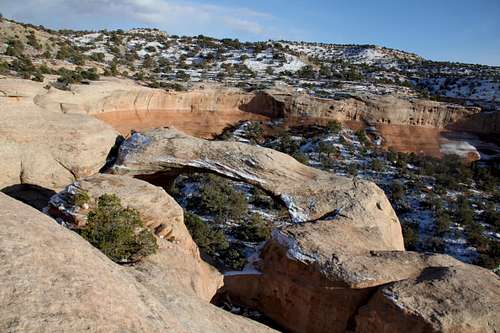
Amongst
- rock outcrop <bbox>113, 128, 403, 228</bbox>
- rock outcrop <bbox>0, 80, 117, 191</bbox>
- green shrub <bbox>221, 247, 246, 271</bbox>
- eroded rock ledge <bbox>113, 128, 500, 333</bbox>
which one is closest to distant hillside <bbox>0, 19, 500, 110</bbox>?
rock outcrop <bbox>0, 80, 117, 191</bbox>

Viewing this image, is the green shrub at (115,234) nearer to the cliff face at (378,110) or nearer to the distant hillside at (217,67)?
the distant hillside at (217,67)

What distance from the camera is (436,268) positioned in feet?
24.0

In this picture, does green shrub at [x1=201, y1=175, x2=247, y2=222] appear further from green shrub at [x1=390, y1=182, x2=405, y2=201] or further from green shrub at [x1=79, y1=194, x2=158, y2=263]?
green shrub at [x1=79, y1=194, x2=158, y2=263]

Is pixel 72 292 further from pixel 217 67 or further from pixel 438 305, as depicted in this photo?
pixel 217 67

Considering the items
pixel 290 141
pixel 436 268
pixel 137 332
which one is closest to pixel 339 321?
pixel 436 268

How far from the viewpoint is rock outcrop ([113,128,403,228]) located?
10.2m

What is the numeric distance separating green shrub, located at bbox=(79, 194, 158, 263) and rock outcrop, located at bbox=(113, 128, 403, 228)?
130 inches

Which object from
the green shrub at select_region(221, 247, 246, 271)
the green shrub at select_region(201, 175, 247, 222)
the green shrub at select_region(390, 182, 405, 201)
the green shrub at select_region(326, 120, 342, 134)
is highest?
the green shrub at select_region(326, 120, 342, 134)

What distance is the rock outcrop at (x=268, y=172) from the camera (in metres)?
10.2

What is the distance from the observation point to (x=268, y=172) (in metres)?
11.0

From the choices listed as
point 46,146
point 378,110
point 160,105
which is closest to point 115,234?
point 46,146

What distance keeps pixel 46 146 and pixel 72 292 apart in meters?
8.83

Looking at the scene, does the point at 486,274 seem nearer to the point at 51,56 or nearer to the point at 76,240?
the point at 76,240

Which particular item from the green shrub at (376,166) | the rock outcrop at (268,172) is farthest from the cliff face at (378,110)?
the rock outcrop at (268,172)
